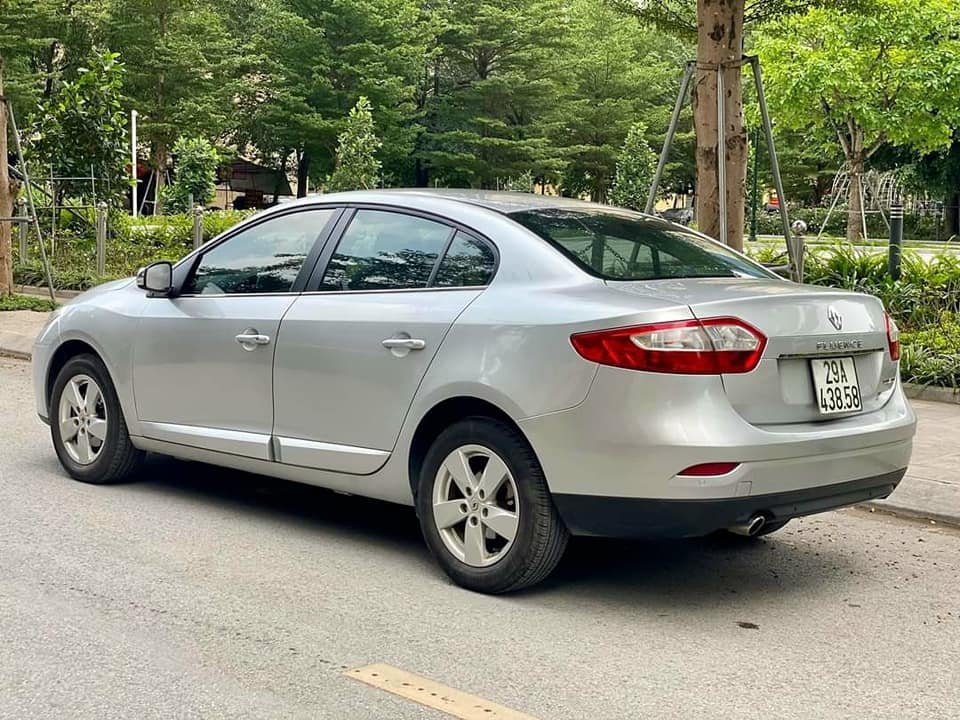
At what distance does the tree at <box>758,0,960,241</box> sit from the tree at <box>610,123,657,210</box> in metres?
6.11

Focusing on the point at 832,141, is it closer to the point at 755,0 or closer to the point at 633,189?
the point at 633,189

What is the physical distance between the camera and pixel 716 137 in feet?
36.3

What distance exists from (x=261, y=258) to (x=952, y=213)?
47.9 m

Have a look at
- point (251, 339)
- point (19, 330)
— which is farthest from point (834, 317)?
point (19, 330)

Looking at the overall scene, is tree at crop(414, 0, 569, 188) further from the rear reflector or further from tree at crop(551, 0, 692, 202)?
the rear reflector

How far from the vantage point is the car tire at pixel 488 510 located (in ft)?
16.1

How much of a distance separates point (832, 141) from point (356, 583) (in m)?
47.7

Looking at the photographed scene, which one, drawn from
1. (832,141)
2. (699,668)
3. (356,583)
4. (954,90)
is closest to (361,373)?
(356,583)

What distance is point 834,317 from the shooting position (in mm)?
5070

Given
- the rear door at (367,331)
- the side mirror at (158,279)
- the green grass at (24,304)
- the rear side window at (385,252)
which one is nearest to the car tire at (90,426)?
the side mirror at (158,279)

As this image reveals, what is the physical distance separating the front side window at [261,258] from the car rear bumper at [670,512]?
6.53ft

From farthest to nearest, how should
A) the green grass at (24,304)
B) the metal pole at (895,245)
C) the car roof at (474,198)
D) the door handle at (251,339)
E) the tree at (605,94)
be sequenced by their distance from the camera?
the tree at (605,94), the green grass at (24,304), the metal pole at (895,245), the door handle at (251,339), the car roof at (474,198)

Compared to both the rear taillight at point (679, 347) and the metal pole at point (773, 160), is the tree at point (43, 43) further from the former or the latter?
the rear taillight at point (679, 347)

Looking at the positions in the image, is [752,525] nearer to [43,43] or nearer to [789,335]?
[789,335]
